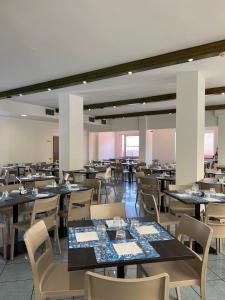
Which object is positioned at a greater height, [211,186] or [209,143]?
[209,143]

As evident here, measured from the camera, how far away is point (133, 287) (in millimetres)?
1369

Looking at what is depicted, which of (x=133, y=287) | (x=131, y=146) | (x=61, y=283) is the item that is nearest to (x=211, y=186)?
(x=61, y=283)

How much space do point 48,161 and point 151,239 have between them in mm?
10646

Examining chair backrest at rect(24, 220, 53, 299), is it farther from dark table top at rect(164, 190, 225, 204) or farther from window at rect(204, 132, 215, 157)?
window at rect(204, 132, 215, 157)

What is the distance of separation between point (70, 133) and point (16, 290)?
5261 mm

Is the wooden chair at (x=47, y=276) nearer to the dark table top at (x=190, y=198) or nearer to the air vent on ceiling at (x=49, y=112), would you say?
the dark table top at (x=190, y=198)

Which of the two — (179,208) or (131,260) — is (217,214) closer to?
(179,208)

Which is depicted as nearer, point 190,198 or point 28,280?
point 28,280

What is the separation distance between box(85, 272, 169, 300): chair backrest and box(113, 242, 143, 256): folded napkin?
0.43 metres

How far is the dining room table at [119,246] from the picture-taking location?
1732 millimetres

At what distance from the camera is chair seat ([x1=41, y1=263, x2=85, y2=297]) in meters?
1.92

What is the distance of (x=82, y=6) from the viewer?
10.1 feet

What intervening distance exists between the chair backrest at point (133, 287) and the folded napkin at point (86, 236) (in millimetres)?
706

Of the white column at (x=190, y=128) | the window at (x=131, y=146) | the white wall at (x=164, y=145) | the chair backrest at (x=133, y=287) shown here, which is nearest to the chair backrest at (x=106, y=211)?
the chair backrest at (x=133, y=287)
